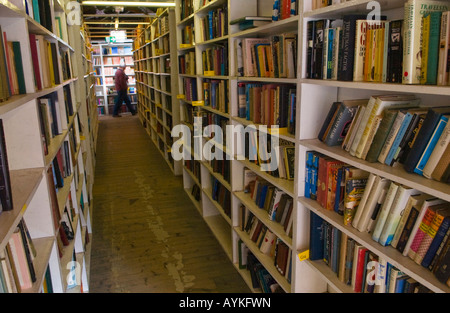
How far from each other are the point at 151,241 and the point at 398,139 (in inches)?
99.6

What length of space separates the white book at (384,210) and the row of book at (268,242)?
71cm

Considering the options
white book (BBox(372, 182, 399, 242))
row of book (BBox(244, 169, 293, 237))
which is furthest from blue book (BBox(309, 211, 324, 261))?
white book (BBox(372, 182, 399, 242))

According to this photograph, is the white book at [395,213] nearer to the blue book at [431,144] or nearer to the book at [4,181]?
the blue book at [431,144]

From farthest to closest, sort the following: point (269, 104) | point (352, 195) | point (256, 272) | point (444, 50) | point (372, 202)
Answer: point (256, 272) < point (269, 104) < point (352, 195) < point (372, 202) < point (444, 50)

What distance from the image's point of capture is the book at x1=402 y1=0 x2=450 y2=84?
3.58ft

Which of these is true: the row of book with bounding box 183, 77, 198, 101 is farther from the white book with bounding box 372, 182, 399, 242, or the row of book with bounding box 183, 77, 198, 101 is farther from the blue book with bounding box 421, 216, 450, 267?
the blue book with bounding box 421, 216, 450, 267

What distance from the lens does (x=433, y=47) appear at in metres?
1.07

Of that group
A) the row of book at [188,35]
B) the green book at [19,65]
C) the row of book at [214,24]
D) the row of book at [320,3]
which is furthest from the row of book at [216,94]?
the green book at [19,65]

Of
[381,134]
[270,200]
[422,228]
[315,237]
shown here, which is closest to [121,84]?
[270,200]

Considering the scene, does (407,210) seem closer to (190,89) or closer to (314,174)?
(314,174)

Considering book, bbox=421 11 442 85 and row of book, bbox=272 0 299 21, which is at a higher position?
row of book, bbox=272 0 299 21

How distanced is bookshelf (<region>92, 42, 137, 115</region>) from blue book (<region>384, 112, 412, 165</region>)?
11.7 meters

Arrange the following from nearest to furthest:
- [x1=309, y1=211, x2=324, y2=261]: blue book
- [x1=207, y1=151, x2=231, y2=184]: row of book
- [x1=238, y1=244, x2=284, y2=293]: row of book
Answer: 1. [x1=309, y1=211, x2=324, y2=261]: blue book
2. [x1=238, y1=244, x2=284, y2=293]: row of book
3. [x1=207, y1=151, x2=231, y2=184]: row of book
